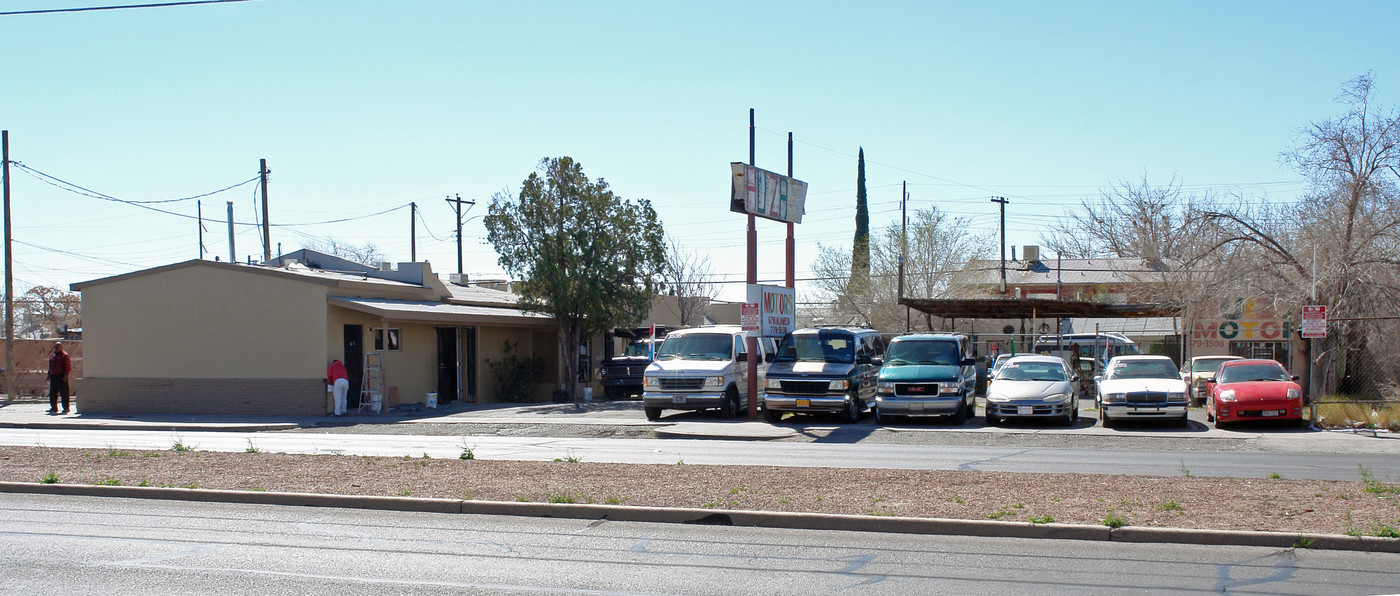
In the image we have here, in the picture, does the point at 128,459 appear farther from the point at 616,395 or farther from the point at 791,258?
the point at 616,395

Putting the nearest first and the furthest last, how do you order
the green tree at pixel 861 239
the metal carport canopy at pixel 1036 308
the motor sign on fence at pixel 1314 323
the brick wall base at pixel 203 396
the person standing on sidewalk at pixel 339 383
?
1. the motor sign on fence at pixel 1314 323
2. the person standing on sidewalk at pixel 339 383
3. the brick wall base at pixel 203 396
4. the metal carport canopy at pixel 1036 308
5. the green tree at pixel 861 239

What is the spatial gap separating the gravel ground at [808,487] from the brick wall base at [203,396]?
10.9 metres

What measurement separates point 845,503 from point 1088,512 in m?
2.13

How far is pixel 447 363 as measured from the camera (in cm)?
2920

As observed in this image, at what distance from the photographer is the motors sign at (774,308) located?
21266mm

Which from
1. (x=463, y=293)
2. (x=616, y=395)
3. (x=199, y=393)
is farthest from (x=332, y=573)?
(x=463, y=293)

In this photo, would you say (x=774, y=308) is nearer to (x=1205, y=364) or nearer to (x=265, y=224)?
(x=1205, y=364)

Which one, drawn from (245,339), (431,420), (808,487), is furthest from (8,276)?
(808,487)

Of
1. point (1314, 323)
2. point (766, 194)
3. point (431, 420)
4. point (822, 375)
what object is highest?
point (766, 194)

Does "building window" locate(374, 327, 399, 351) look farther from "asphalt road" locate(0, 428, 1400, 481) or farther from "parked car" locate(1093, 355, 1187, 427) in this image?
"parked car" locate(1093, 355, 1187, 427)

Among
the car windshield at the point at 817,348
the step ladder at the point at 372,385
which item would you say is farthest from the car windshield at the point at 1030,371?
the step ladder at the point at 372,385

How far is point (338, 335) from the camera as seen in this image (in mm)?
24969

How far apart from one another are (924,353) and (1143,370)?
165 inches

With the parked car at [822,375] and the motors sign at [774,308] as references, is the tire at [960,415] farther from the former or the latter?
the motors sign at [774,308]
